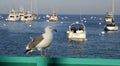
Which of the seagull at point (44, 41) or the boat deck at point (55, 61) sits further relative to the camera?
the seagull at point (44, 41)

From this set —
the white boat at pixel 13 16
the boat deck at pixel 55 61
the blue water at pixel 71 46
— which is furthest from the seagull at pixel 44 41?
the white boat at pixel 13 16

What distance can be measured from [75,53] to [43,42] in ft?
113

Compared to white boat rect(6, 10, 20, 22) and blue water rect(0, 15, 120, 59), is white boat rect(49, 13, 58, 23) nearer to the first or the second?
white boat rect(6, 10, 20, 22)

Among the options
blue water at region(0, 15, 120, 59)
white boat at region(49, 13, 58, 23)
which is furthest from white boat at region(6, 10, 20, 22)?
blue water at region(0, 15, 120, 59)

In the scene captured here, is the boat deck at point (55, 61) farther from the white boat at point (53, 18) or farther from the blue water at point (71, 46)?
the white boat at point (53, 18)

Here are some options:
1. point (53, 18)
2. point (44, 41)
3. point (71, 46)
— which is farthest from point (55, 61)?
point (53, 18)

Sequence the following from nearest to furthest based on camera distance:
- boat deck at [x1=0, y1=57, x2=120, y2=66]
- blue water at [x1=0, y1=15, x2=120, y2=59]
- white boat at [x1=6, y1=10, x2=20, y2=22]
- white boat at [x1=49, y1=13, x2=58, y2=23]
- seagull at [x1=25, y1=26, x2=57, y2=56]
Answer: boat deck at [x1=0, y1=57, x2=120, y2=66] → seagull at [x1=25, y1=26, x2=57, y2=56] → blue water at [x1=0, y1=15, x2=120, y2=59] → white boat at [x1=49, y1=13, x2=58, y2=23] → white boat at [x1=6, y1=10, x2=20, y2=22]

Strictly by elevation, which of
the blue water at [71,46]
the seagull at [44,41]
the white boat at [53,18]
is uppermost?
the seagull at [44,41]

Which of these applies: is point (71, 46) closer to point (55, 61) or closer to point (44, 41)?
point (44, 41)

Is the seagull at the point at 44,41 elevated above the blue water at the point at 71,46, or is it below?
above

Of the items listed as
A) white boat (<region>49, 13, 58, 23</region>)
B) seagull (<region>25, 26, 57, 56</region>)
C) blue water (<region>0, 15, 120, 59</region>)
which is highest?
seagull (<region>25, 26, 57, 56</region>)

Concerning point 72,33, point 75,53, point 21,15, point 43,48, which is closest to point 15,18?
point 21,15

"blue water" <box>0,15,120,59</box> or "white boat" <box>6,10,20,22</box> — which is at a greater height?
"blue water" <box>0,15,120,59</box>

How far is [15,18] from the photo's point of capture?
13325 cm
